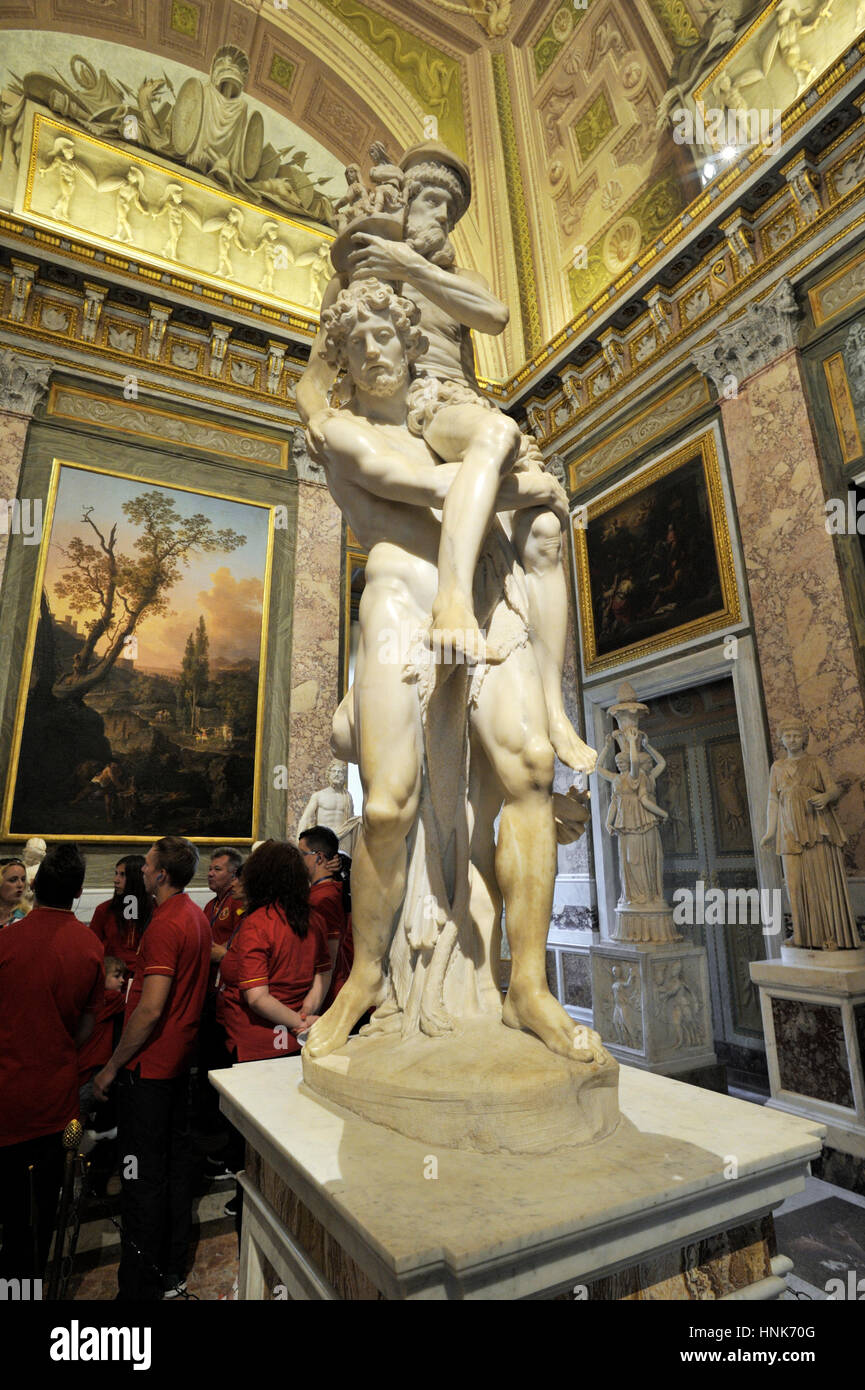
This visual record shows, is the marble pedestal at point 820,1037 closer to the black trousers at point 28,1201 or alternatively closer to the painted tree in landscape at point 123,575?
the black trousers at point 28,1201

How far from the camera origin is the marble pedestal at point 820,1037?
16.4 ft

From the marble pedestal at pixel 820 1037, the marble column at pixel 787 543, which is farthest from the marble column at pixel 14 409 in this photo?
the marble pedestal at pixel 820 1037

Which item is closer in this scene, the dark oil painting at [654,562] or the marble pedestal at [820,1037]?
the marble pedestal at [820,1037]

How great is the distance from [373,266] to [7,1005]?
294 centimetres

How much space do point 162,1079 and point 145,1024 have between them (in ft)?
0.92

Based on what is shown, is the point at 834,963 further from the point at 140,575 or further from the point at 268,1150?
the point at 140,575

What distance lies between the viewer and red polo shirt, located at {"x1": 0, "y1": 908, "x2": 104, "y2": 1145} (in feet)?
9.00

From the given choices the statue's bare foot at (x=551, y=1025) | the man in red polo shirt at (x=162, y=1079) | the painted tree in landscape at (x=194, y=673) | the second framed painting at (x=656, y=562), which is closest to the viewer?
the statue's bare foot at (x=551, y=1025)

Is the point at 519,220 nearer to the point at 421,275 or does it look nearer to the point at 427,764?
the point at 421,275

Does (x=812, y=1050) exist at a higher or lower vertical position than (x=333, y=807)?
lower

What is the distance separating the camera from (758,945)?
7.72 m

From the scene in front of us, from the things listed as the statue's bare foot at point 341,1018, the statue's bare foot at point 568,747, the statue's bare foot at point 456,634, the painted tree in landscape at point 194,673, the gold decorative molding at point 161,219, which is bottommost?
the statue's bare foot at point 341,1018

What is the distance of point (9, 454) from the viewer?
324 inches

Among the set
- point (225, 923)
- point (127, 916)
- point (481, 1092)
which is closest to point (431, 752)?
point (481, 1092)
